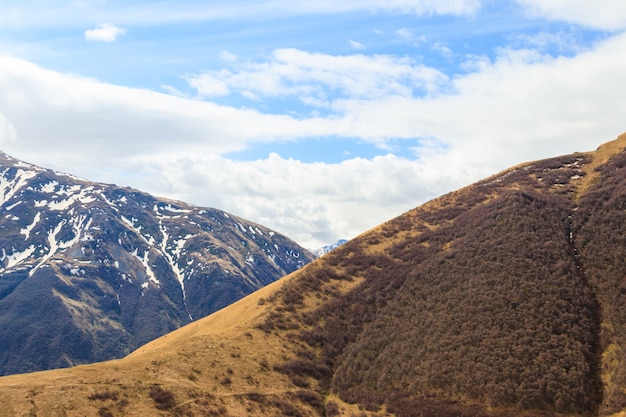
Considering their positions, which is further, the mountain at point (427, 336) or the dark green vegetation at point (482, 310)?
the dark green vegetation at point (482, 310)

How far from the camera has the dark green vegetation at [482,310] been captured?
7288cm

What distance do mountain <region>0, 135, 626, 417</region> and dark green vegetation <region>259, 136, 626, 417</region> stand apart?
0.25 metres

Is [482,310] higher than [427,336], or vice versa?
[482,310]

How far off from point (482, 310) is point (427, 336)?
32.9ft

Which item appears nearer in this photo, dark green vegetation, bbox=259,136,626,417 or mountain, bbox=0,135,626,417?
mountain, bbox=0,135,626,417

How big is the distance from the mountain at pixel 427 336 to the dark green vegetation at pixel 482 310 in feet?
0.84

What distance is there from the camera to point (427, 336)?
87.9 meters

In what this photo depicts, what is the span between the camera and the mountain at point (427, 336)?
224 feet

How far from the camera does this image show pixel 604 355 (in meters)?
74.6

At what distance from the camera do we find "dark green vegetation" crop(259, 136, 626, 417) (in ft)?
239

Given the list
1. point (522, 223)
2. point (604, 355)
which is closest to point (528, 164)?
point (522, 223)

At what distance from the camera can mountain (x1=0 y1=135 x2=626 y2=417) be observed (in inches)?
2689

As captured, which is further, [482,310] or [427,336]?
[482,310]

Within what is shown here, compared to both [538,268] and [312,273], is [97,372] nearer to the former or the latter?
[312,273]
